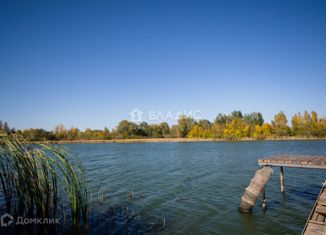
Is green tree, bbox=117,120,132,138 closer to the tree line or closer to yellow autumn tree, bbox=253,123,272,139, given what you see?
the tree line

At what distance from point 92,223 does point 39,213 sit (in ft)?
17.3

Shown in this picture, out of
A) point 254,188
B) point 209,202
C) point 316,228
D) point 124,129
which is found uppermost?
point 124,129

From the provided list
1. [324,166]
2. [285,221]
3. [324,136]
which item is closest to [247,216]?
[285,221]

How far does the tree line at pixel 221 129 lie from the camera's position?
292 feet

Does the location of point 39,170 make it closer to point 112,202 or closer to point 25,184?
point 25,184

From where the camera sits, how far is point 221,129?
334 feet

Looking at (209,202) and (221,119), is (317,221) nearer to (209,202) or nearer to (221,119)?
(209,202)

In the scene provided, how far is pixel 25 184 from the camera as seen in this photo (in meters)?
4.93

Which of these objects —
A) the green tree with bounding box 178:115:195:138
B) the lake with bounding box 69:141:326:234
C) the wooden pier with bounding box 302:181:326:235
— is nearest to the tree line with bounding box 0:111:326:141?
the green tree with bounding box 178:115:195:138

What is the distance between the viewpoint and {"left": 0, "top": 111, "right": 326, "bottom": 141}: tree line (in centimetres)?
8894

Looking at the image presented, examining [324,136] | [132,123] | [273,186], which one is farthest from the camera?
[132,123]

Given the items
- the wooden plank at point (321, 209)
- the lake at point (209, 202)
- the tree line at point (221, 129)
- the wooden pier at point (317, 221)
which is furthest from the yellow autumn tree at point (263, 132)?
the wooden plank at point (321, 209)

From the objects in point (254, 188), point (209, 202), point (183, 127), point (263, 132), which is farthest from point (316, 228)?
point (183, 127)

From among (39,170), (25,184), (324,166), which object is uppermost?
(39,170)
